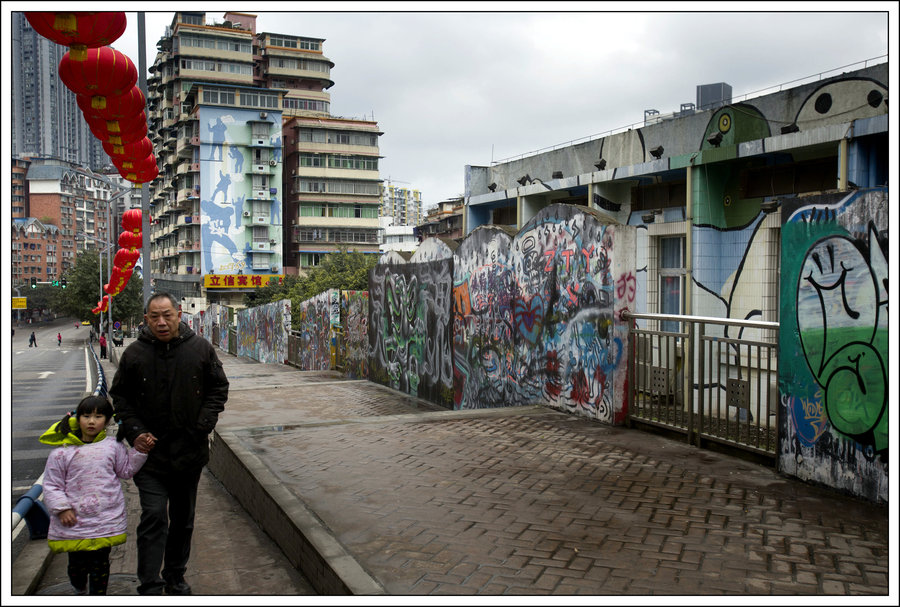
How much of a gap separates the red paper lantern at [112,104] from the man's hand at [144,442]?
4.34 metres

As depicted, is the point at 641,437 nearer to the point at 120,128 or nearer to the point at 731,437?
the point at 731,437

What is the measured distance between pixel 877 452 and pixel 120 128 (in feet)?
26.3

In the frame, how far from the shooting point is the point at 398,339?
1406cm

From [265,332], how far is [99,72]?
25006 millimetres

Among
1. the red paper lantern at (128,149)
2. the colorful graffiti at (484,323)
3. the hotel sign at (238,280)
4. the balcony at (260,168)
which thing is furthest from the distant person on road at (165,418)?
the balcony at (260,168)

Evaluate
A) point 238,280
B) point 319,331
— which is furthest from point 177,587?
point 238,280

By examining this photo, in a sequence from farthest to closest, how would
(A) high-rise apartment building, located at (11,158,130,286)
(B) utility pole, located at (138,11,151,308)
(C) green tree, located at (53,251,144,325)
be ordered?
1. (A) high-rise apartment building, located at (11,158,130,286)
2. (C) green tree, located at (53,251,144,325)
3. (B) utility pole, located at (138,11,151,308)

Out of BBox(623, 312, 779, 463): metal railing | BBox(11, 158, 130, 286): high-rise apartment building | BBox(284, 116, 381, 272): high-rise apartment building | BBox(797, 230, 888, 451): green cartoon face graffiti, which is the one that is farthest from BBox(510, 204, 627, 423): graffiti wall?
BBox(11, 158, 130, 286): high-rise apartment building

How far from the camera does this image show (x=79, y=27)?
221 inches

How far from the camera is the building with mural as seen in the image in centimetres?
506

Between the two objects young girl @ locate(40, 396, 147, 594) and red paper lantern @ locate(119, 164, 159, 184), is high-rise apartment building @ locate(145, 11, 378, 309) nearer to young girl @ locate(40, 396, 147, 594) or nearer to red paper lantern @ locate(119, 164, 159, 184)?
red paper lantern @ locate(119, 164, 159, 184)

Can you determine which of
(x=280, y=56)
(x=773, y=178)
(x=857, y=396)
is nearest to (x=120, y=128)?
(x=857, y=396)

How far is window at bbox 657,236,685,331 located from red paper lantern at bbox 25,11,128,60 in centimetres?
1069

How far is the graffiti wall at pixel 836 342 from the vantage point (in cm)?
489
